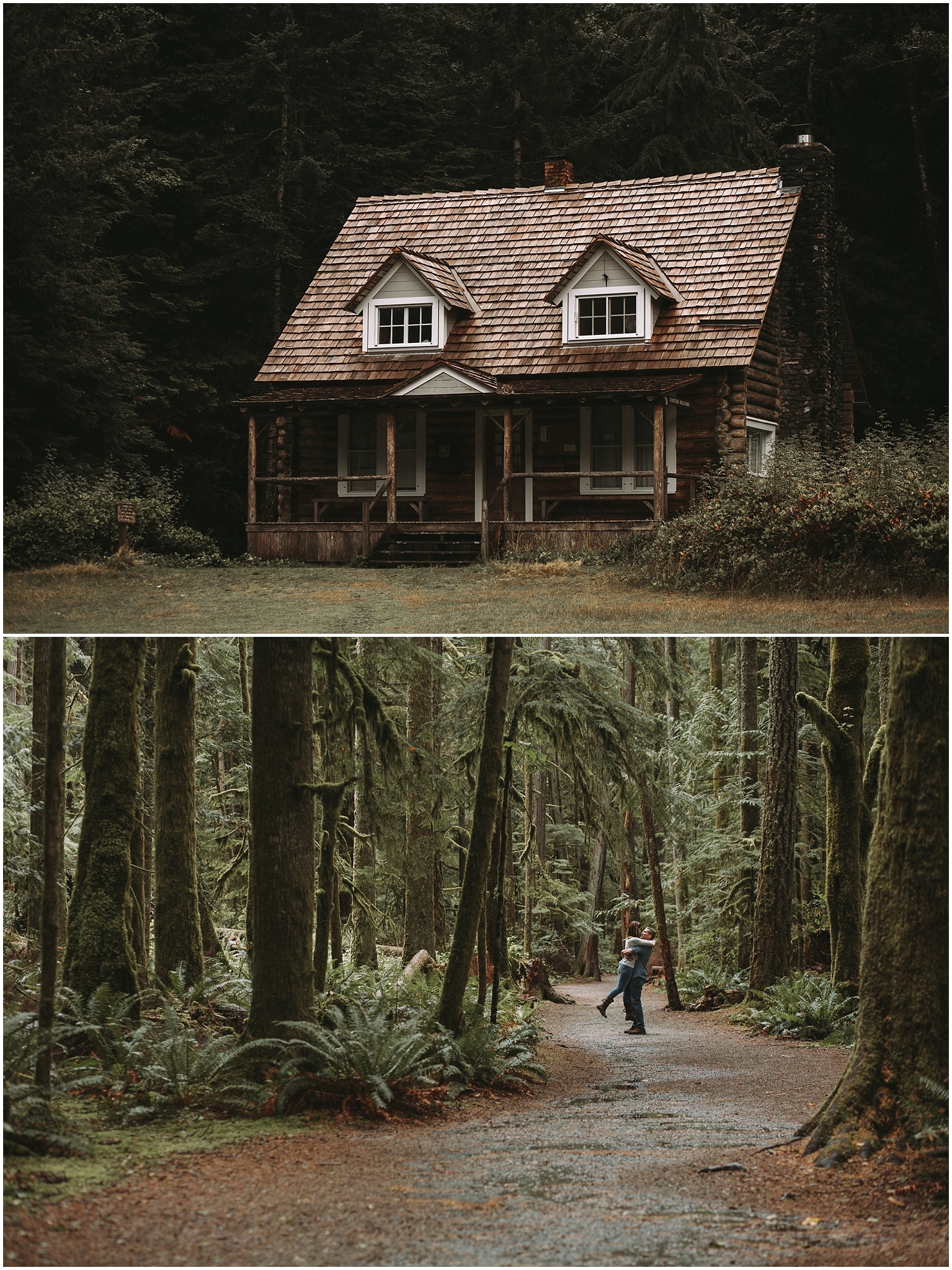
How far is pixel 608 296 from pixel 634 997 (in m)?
12.7

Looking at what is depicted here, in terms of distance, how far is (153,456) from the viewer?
2580 centimetres

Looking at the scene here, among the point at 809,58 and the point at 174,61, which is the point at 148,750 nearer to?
the point at 174,61

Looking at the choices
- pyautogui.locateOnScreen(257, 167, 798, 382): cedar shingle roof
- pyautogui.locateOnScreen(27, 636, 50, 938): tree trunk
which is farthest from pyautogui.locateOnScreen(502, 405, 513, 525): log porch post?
pyautogui.locateOnScreen(27, 636, 50, 938): tree trunk

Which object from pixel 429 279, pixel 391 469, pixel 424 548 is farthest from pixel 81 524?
pixel 429 279

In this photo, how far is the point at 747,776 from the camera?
2125 cm

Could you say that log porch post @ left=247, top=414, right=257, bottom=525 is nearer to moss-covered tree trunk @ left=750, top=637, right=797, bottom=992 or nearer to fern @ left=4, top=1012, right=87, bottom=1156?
moss-covered tree trunk @ left=750, top=637, right=797, bottom=992

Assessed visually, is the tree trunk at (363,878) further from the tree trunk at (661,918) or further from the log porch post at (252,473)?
the tree trunk at (661,918)

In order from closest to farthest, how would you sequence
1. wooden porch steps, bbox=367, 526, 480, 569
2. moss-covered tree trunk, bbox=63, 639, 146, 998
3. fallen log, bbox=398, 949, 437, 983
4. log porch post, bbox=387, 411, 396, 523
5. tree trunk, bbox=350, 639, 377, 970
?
moss-covered tree trunk, bbox=63, 639, 146, 998
tree trunk, bbox=350, 639, 377, 970
fallen log, bbox=398, 949, 437, 983
wooden porch steps, bbox=367, 526, 480, 569
log porch post, bbox=387, 411, 396, 523

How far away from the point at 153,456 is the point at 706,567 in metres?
14.2

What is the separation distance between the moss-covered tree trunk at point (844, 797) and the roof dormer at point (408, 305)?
11870mm

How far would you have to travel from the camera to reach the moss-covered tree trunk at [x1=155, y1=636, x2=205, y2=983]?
1255 cm

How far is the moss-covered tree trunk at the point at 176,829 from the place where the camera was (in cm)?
1255

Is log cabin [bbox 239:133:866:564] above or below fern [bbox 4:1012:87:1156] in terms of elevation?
above

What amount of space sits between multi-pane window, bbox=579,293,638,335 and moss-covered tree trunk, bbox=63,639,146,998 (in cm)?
1360
